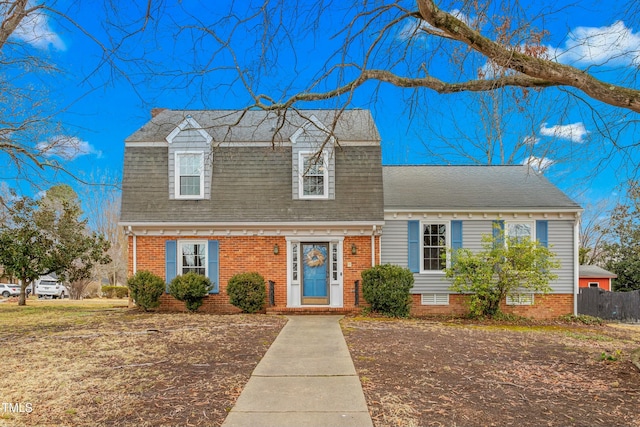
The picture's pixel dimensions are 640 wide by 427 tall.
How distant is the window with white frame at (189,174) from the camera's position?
13188 millimetres

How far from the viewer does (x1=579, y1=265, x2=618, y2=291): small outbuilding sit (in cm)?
2081

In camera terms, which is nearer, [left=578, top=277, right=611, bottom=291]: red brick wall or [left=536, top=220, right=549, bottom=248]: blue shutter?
[left=536, top=220, right=549, bottom=248]: blue shutter

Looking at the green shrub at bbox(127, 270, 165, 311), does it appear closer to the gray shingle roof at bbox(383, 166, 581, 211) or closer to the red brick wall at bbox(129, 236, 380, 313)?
the red brick wall at bbox(129, 236, 380, 313)

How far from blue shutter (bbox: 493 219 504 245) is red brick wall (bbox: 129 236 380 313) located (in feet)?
11.9

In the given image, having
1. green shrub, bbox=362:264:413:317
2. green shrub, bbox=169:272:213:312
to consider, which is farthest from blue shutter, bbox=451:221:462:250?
green shrub, bbox=169:272:213:312

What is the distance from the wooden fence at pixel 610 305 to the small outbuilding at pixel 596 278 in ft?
15.8

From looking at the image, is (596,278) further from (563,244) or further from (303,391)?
(303,391)

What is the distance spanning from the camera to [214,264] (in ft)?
42.3

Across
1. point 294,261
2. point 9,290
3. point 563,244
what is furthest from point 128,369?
point 9,290

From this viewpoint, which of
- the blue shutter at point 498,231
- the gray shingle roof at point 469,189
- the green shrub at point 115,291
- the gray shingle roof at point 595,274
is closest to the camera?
the blue shutter at point 498,231

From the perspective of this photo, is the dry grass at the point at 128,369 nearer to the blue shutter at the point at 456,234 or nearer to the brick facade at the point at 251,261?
the brick facade at the point at 251,261

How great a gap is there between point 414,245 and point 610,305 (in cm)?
870

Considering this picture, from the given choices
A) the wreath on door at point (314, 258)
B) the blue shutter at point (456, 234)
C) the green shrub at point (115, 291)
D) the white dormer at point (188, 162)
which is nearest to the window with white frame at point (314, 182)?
the wreath on door at point (314, 258)

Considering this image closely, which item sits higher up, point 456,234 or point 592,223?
point 592,223
